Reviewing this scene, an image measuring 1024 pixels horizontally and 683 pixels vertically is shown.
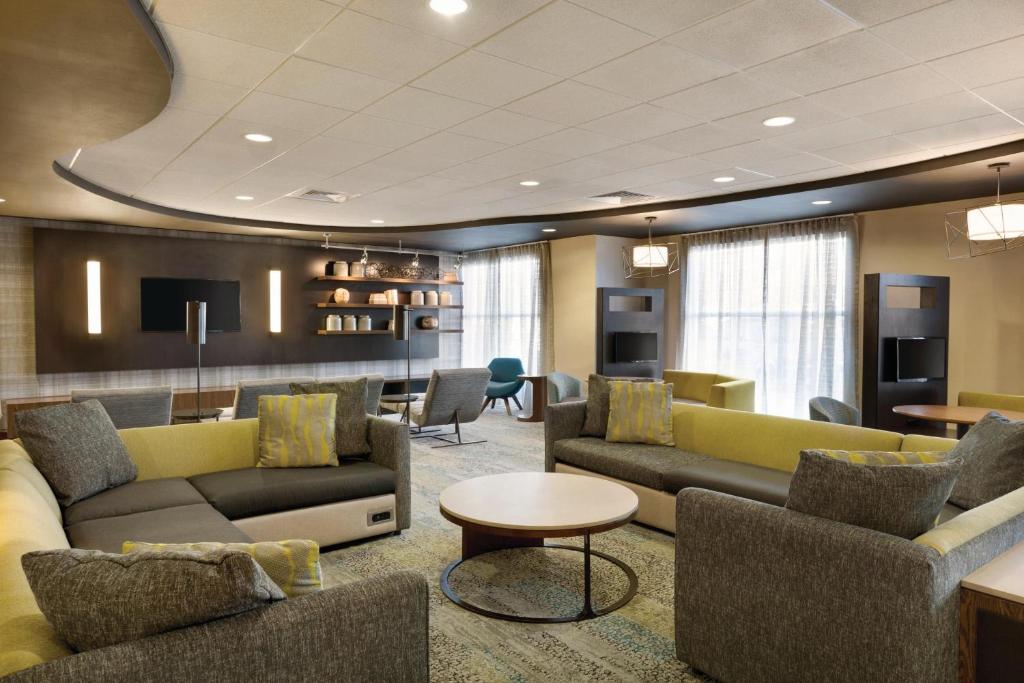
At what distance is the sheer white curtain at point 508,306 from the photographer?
885 centimetres

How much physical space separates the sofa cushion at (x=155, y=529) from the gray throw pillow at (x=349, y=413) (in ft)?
3.47

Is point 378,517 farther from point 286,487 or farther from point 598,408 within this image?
point 598,408

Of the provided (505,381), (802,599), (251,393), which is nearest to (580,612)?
(802,599)

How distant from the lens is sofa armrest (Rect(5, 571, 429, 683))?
120 cm

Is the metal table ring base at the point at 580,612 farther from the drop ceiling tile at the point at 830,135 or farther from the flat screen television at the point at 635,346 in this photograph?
the flat screen television at the point at 635,346

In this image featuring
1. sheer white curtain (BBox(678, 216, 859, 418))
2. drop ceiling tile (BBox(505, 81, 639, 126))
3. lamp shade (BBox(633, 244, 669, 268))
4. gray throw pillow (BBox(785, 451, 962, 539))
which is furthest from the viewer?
lamp shade (BBox(633, 244, 669, 268))

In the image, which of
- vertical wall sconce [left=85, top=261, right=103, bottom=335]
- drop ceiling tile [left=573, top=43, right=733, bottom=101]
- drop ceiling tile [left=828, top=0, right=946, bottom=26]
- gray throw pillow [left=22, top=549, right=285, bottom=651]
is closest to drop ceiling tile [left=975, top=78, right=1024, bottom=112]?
drop ceiling tile [left=828, top=0, right=946, bottom=26]

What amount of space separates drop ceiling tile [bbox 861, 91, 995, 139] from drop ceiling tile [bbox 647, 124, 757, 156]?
0.71 metres

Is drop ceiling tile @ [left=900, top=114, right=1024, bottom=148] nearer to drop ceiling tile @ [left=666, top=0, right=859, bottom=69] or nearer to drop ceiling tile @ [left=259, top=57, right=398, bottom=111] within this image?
drop ceiling tile @ [left=666, top=0, right=859, bottom=69]

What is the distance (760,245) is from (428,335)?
194 inches

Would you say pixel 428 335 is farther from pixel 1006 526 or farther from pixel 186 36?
pixel 1006 526

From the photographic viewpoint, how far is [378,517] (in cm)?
377

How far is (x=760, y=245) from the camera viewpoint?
7188mm

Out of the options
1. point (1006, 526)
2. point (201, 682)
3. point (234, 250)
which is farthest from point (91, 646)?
point (234, 250)
